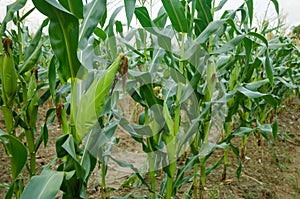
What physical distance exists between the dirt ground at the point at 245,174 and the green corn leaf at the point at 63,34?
90 centimetres

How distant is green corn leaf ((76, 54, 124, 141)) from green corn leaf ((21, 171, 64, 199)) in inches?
7.3

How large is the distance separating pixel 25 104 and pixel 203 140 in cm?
90

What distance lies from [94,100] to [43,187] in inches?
10.6

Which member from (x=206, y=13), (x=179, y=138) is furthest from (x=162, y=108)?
(x=206, y=13)

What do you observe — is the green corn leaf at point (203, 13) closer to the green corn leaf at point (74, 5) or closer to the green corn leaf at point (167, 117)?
the green corn leaf at point (167, 117)

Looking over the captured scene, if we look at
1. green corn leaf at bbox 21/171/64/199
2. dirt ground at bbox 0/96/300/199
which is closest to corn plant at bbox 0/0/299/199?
green corn leaf at bbox 21/171/64/199

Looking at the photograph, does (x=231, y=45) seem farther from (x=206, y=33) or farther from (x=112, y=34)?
(x=112, y=34)

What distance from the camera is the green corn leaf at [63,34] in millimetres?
809

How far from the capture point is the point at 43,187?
784mm

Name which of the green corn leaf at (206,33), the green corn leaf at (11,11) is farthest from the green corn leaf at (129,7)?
the green corn leaf at (11,11)

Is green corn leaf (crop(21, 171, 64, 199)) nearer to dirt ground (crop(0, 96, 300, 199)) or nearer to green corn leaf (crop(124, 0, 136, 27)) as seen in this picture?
green corn leaf (crop(124, 0, 136, 27))

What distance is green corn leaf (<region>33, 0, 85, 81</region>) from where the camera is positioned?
0.81m

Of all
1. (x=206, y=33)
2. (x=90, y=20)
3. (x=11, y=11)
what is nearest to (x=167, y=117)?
(x=206, y=33)

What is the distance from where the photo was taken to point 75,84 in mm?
999
